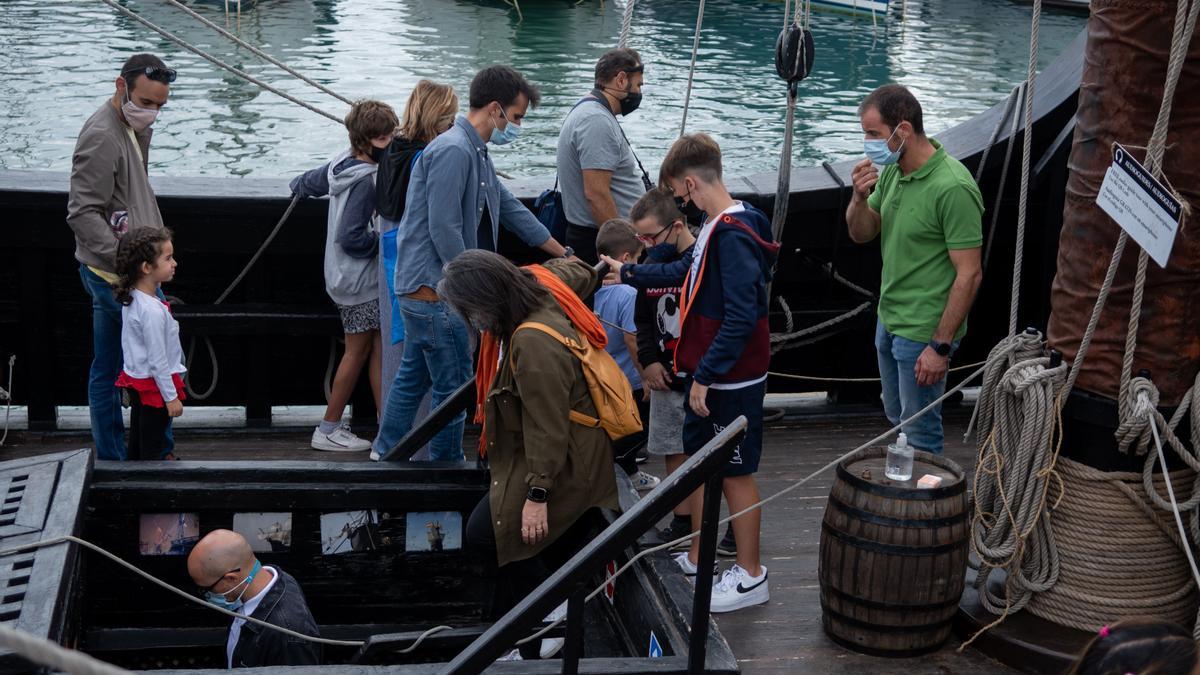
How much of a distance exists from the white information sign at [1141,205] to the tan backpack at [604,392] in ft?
4.69

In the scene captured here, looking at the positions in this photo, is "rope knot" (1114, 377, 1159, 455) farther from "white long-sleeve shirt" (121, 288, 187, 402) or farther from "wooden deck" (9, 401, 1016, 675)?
"white long-sleeve shirt" (121, 288, 187, 402)

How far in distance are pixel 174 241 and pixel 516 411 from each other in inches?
104

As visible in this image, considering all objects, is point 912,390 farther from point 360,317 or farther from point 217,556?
point 217,556

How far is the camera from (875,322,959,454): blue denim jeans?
4488 millimetres

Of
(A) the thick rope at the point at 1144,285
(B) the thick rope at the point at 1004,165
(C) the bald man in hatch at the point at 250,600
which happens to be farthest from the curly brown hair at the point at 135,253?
(B) the thick rope at the point at 1004,165

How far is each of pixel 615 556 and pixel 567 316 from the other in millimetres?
952

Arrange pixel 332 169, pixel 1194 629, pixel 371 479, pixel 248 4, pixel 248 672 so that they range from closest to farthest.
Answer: pixel 248 672
pixel 1194 629
pixel 371 479
pixel 332 169
pixel 248 4

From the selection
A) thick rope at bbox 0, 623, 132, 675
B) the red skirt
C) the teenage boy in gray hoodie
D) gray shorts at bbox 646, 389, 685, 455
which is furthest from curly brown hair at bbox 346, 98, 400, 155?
thick rope at bbox 0, 623, 132, 675

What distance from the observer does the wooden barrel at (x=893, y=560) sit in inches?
137

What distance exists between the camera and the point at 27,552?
3732 millimetres

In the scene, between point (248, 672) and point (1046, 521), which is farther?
point (1046, 521)

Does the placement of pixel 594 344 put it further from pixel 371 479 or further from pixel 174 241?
pixel 174 241

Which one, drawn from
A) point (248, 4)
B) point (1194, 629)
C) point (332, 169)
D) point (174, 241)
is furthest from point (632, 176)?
point (248, 4)

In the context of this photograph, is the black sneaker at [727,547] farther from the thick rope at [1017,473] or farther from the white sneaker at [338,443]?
the white sneaker at [338,443]
